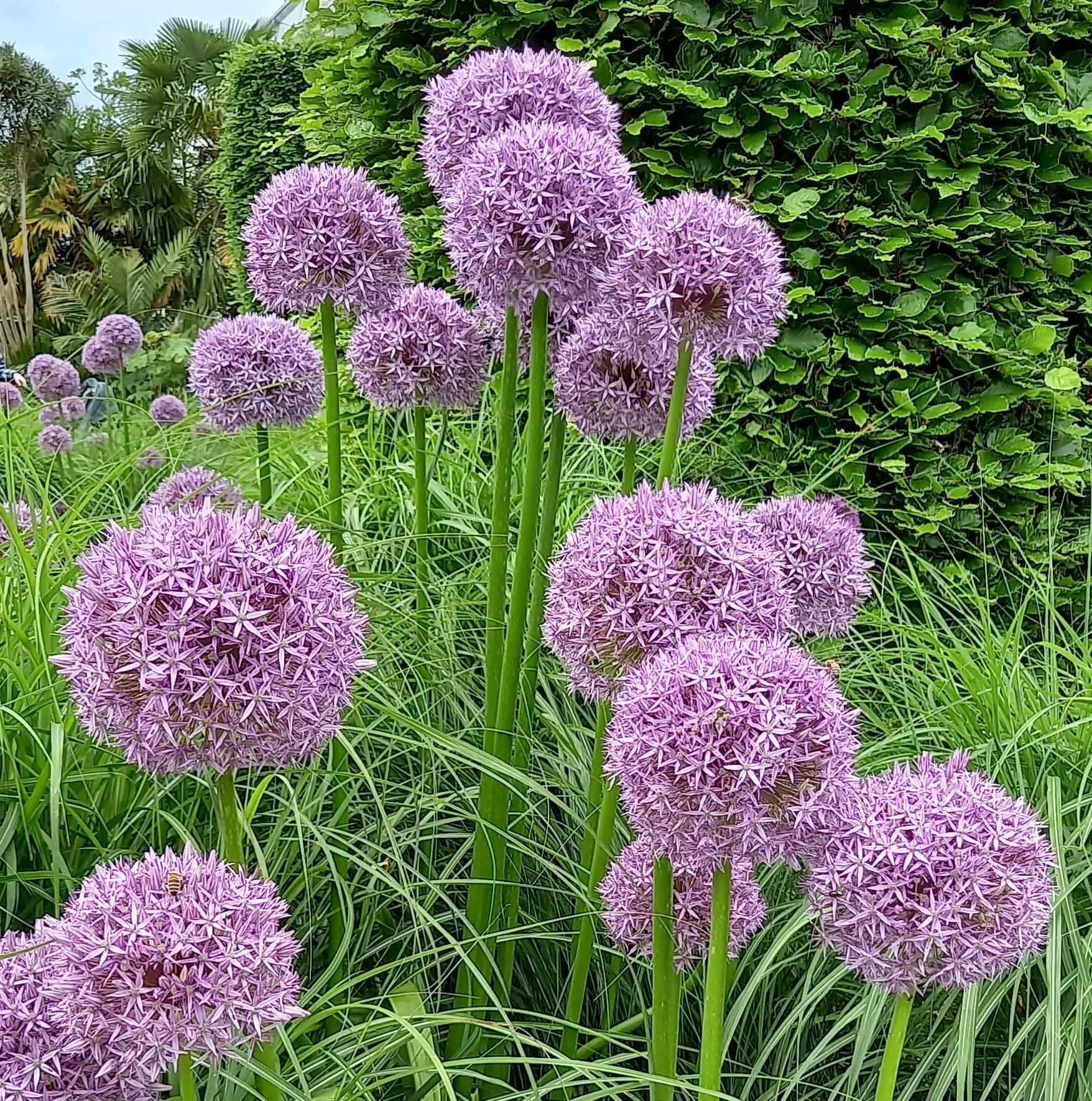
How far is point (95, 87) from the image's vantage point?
2547 cm

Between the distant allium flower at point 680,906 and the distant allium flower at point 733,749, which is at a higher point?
the distant allium flower at point 733,749

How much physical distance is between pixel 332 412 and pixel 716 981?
1220 mm

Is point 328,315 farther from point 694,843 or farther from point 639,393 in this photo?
point 694,843

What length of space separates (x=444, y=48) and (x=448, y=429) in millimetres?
1436

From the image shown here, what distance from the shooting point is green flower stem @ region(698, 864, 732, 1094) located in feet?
3.76

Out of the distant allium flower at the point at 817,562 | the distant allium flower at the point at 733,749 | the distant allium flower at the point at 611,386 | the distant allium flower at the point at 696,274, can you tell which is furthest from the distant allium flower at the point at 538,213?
the distant allium flower at the point at 733,749

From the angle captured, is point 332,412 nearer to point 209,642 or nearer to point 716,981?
point 209,642

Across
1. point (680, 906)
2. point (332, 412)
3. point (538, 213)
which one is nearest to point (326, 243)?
point (332, 412)

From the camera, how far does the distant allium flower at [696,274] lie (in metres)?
Answer: 1.52

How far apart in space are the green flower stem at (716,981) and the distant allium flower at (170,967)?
421 millimetres

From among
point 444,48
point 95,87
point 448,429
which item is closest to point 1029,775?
point 448,429

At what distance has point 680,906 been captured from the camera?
1413 millimetres

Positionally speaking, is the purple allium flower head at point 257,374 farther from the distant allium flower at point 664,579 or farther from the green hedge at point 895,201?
the green hedge at point 895,201

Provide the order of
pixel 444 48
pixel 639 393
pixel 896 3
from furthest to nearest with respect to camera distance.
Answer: pixel 444 48, pixel 896 3, pixel 639 393
